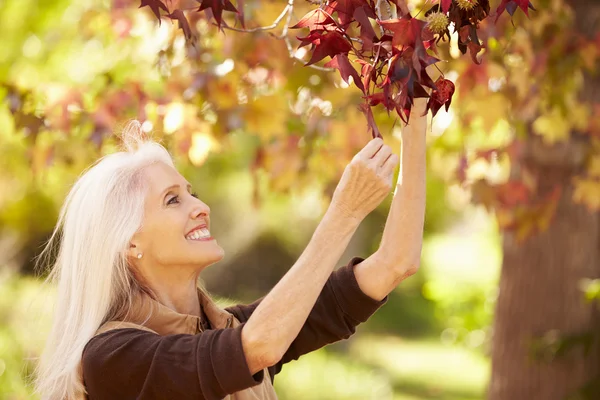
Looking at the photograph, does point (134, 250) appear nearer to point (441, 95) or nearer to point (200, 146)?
point (441, 95)

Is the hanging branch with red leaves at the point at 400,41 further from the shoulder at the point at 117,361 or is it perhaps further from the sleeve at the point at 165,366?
the shoulder at the point at 117,361

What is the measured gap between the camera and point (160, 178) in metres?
2.33

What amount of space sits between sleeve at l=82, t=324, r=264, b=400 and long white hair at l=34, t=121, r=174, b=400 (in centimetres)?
14

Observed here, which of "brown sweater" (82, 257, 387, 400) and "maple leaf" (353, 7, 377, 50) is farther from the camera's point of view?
"brown sweater" (82, 257, 387, 400)

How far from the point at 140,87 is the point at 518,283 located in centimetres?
252

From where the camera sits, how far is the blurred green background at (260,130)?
385 cm

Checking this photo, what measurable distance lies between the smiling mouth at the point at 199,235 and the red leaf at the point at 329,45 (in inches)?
30.5

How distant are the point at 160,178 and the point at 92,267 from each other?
0.30m

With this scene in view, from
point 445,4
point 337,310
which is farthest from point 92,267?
point 445,4

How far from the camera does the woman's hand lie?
6.23 feet

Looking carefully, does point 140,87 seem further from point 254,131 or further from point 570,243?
point 570,243

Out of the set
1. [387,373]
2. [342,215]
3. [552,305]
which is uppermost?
[387,373]

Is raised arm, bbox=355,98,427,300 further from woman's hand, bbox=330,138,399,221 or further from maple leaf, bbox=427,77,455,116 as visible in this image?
maple leaf, bbox=427,77,455,116

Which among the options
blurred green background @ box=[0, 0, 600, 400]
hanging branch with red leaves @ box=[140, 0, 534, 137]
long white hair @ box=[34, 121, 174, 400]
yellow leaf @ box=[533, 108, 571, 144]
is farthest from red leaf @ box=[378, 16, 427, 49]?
yellow leaf @ box=[533, 108, 571, 144]
